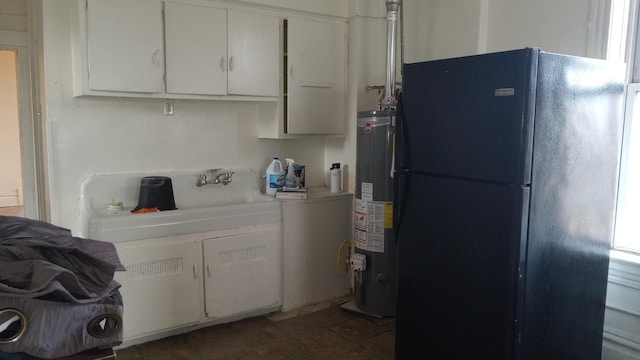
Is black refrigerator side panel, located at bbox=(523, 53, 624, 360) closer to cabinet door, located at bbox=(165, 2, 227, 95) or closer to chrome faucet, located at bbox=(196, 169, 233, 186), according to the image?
cabinet door, located at bbox=(165, 2, 227, 95)

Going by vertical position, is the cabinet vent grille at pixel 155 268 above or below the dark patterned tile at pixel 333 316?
above

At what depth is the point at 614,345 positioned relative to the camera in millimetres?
2350

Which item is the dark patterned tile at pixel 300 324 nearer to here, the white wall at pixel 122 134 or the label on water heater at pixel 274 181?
the label on water heater at pixel 274 181

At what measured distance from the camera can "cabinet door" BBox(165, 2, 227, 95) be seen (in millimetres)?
2816

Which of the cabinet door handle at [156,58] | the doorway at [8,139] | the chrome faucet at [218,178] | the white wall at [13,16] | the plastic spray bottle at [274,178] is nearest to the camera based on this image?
the cabinet door handle at [156,58]

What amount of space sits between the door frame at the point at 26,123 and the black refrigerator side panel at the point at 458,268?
3.03 m

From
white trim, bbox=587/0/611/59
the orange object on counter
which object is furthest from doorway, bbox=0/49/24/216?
white trim, bbox=587/0/611/59

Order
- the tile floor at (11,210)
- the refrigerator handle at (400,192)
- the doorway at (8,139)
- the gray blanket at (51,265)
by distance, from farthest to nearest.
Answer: the doorway at (8,139), the tile floor at (11,210), the refrigerator handle at (400,192), the gray blanket at (51,265)

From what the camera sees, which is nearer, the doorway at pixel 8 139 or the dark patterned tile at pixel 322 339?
the dark patterned tile at pixel 322 339

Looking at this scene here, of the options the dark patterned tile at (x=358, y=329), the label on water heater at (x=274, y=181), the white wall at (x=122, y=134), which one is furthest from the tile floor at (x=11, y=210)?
the dark patterned tile at (x=358, y=329)

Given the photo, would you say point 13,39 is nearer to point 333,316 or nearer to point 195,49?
point 195,49

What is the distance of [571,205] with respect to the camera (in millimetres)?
1975

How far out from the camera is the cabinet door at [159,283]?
8.70ft

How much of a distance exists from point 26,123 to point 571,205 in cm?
392
